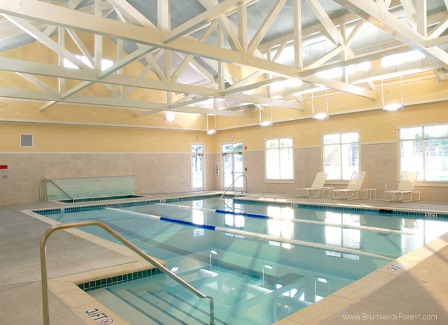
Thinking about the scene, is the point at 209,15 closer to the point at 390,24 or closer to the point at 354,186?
the point at 390,24

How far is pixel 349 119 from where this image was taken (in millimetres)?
11438

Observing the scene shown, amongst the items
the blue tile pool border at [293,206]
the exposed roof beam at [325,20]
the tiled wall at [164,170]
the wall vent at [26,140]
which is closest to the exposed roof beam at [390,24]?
the exposed roof beam at [325,20]

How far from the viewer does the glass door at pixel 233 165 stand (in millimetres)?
15273

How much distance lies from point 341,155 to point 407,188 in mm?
2553

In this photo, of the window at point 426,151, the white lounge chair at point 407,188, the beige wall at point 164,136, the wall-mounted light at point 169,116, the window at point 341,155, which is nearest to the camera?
the window at point 426,151

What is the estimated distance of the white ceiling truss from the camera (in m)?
4.55

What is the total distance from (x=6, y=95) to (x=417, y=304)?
9704 millimetres

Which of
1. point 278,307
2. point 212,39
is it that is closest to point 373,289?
point 278,307

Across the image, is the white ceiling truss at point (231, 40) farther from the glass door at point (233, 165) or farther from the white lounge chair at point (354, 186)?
the glass door at point (233, 165)

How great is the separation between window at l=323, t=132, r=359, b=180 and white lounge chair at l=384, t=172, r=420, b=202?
1.51m

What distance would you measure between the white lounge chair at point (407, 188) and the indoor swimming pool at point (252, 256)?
5.02ft

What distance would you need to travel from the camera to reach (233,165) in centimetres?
1562

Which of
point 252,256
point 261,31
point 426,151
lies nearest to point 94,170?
point 261,31

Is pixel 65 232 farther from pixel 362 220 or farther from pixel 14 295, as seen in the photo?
pixel 362 220
